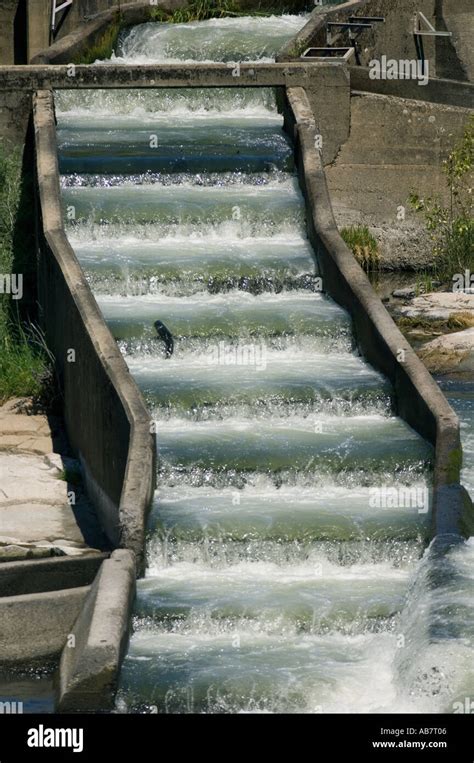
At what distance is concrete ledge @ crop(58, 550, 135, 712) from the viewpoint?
1015 cm

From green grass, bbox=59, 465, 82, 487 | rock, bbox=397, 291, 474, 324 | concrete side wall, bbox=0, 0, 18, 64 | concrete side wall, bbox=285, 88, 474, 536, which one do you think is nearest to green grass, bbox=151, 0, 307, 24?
concrete side wall, bbox=0, 0, 18, 64

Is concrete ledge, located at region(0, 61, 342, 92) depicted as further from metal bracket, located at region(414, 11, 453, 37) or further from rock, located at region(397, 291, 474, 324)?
metal bracket, located at region(414, 11, 453, 37)

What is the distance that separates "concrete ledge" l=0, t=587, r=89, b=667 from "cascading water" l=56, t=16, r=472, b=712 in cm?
46

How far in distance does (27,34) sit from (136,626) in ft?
41.2

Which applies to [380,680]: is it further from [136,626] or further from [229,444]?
[229,444]

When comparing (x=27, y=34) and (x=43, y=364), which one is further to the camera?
(x=27, y=34)

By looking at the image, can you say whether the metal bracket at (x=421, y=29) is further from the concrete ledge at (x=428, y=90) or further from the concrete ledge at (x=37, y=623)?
the concrete ledge at (x=37, y=623)

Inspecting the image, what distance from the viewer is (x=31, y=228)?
677 inches

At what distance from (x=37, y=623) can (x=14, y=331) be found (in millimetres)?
5572

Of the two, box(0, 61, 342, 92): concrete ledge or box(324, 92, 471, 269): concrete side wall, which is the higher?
box(0, 61, 342, 92): concrete ledge

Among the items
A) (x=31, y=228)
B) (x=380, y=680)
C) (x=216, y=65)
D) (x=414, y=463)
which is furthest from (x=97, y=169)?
(x=380, y=680)

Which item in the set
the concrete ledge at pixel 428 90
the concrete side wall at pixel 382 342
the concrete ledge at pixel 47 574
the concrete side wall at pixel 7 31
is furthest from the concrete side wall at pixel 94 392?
the concrete side wall at pixel 7 31

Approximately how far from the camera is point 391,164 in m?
18.5

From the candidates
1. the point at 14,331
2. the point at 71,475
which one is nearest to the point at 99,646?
the point at 71,475
